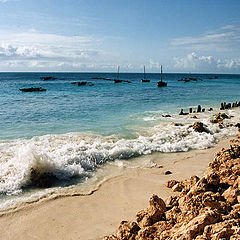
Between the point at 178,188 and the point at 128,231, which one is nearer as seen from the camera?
the point at 128,231

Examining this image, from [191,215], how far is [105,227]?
2.74 meters

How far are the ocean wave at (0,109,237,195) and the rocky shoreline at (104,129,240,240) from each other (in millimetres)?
4860

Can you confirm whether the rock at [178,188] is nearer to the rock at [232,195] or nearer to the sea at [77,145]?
the rock at [232,195]

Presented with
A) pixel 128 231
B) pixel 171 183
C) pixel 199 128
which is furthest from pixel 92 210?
pixel 199 128

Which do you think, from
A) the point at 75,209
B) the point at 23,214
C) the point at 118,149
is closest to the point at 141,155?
the point at 118,149

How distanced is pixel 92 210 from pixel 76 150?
5266mm

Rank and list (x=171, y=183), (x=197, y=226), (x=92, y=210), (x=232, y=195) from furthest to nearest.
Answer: (x=171, y=183) → (x=92, y=210) → (x=232, y=195) → (x=197, y=226)

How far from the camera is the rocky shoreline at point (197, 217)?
404cm

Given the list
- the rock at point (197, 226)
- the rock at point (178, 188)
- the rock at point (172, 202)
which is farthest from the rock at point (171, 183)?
the rock at point (197, 226)

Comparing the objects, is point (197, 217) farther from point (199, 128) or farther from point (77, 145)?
point (199, 128)

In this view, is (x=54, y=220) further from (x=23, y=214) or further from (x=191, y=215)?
(x=191, y=215)

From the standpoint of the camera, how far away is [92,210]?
7562 mm

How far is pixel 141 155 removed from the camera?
12.5m

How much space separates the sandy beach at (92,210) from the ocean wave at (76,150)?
160cm
